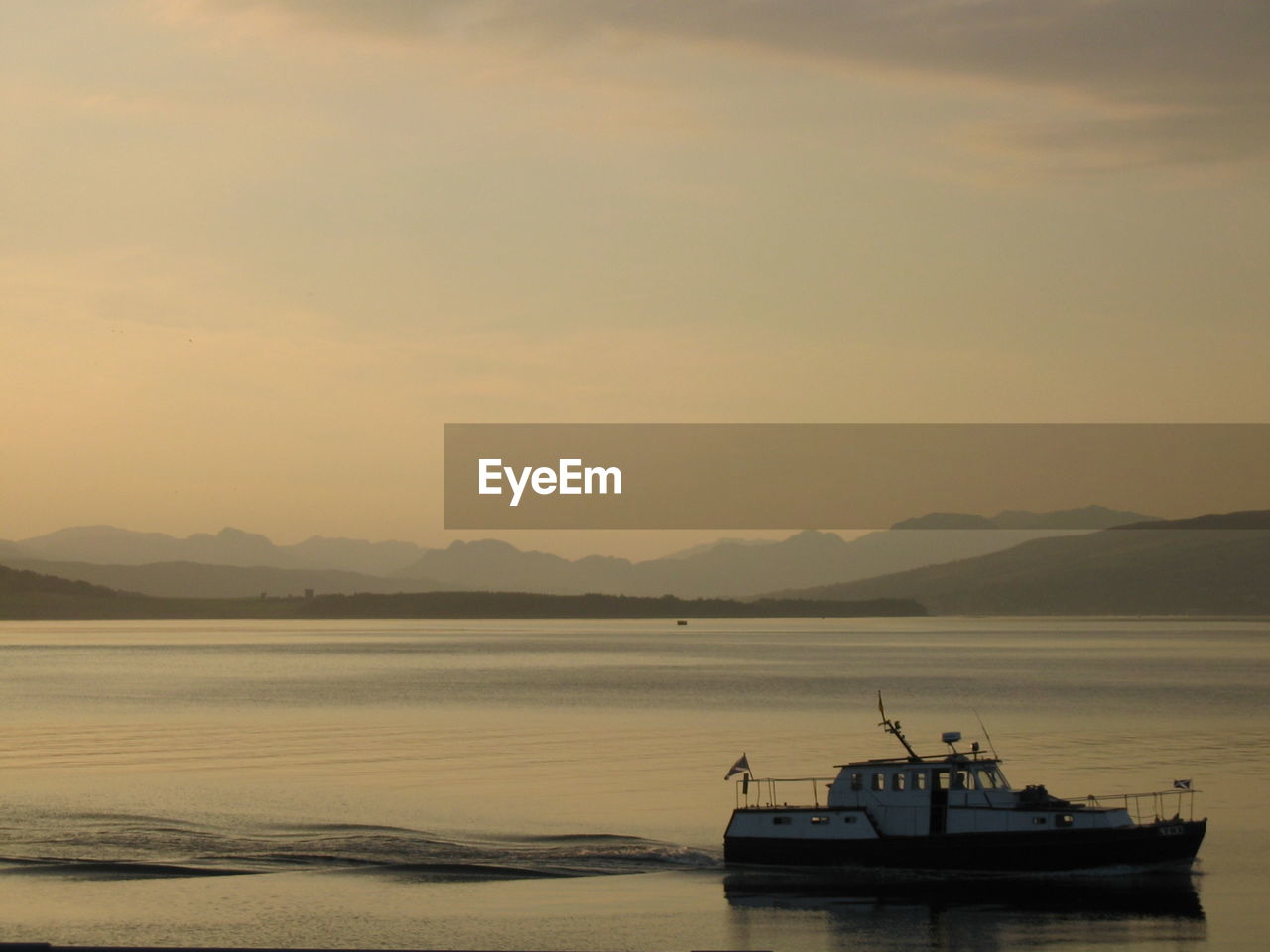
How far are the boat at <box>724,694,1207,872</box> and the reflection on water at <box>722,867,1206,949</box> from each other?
540 millimetres

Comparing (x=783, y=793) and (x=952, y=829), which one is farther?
(x=783, y=793)

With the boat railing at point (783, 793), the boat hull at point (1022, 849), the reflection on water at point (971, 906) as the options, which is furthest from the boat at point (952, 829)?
the boat railing at point (783, 793)

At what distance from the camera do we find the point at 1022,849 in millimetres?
50969

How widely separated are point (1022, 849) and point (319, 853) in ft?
79.5

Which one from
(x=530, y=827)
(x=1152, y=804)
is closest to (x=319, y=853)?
(x=530, y=827)

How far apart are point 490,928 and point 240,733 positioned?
6511 cm

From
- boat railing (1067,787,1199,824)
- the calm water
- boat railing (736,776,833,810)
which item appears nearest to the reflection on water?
the calm water

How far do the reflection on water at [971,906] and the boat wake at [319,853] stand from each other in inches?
191

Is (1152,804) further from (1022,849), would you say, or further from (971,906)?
(971,906)

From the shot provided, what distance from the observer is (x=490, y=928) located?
44.7 meters

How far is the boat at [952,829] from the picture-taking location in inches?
2014

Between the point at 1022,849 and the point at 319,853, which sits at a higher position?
the point at 1022,849

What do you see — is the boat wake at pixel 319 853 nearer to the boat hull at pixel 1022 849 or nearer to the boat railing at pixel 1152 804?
the boat hull at pixel 1022 849

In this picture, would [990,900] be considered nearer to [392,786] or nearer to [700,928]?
[700,928]
